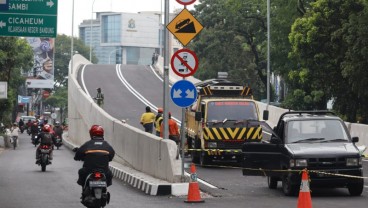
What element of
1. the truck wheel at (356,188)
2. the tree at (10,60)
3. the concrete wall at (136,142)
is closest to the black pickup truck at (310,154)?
the truck wheel at (356,188)

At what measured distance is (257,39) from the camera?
7575 cm

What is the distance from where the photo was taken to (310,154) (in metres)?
18.6

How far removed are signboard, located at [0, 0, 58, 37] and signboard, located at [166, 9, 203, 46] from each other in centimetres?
712

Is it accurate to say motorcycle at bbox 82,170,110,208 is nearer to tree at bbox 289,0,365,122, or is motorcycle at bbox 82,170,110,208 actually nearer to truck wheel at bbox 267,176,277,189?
truck wheel at bbox 267,176,277,189

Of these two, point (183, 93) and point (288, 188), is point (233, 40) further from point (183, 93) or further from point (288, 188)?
point (288, 188)

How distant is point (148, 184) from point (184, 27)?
3630 millimetres

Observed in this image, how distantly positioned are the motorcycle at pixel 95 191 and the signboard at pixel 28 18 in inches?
472

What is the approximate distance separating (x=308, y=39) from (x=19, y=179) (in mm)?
27104

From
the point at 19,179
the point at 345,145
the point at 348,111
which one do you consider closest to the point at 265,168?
the point at 345,145

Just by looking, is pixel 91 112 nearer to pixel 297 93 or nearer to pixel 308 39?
pixel 308 39

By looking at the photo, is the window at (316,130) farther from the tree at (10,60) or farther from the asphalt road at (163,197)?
the tree at (10,60)

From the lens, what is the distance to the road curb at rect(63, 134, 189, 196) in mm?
19969

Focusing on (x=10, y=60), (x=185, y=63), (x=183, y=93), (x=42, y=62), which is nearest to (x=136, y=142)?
(x=183, y=93)

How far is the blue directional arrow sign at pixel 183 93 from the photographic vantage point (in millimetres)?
20375
